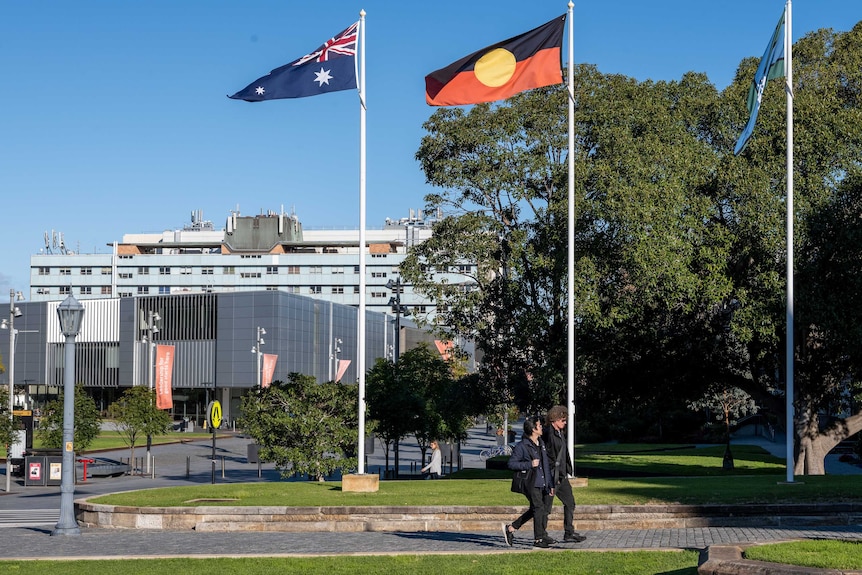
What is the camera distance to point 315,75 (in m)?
22.8

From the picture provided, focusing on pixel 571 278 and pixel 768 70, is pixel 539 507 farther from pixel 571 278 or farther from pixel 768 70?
pixel 768 70

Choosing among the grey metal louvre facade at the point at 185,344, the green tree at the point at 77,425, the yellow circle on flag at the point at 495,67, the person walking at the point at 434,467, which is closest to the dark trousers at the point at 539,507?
the yellow circle on flag at the point at 495,67

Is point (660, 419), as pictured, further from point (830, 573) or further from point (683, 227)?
point (830, 573)

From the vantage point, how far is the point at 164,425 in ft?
165

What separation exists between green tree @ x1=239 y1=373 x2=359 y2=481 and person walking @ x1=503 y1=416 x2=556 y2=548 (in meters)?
14.2

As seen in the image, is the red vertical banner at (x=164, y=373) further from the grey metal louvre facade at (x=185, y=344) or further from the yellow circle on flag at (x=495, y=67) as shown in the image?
the yellow circle on flag at (x=495, y=67)

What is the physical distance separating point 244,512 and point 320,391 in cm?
1031

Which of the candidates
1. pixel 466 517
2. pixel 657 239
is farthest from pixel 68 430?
pixel 657 239

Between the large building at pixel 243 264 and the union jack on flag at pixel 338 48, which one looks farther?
the large building at pixel 243 264

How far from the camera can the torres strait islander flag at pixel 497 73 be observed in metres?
22.4

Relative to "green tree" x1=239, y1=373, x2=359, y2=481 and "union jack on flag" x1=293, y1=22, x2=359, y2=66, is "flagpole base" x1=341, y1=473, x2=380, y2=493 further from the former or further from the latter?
"union jack on flag" x1=293, y1=22, x2=359, y2=66

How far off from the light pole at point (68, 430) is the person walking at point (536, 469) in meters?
8.64

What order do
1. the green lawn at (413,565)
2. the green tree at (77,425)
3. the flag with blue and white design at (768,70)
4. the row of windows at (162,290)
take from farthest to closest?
the row of windows at (162,290) < the green tree at (77,425) < the flag with blue and white design at (768,70) < the green lawn at (413,565)

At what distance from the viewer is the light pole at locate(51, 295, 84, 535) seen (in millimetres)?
19094
